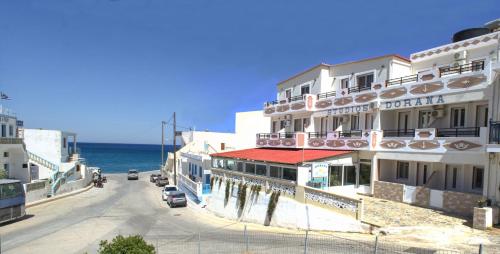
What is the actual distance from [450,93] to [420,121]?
344cm

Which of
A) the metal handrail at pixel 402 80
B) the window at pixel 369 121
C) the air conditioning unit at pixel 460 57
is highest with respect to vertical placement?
the air conditioning unit at pixel 460 57

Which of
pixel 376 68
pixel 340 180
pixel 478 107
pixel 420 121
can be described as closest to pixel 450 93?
pixel 478 107

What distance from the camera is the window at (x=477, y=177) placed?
16.7m

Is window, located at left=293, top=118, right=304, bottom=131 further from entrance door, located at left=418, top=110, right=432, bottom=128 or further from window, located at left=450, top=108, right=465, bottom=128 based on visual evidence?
window, located at left=450, top=108, right=465, bottom=128

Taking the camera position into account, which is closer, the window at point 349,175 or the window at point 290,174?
the window at point 290,174

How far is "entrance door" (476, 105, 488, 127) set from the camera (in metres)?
16.6

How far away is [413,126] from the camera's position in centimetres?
2045

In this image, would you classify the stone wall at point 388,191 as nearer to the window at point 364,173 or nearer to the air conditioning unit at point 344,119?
the window at point 364,173

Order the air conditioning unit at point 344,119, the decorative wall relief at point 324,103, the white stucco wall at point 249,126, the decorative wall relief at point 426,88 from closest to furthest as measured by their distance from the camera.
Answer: the decorative wall relief at point 426,88 < the air conditioning unit at point 344,119 < the decorative wall relief at point 324,103 < the white stucco wall at point 249,126

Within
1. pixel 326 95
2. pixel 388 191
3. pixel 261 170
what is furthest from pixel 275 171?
pixel 326 95

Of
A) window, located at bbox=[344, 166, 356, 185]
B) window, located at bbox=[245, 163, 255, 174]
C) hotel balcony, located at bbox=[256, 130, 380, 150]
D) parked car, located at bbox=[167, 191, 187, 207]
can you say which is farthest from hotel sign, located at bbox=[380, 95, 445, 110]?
parked car, located at bbox=[167, 191, 187, 207]

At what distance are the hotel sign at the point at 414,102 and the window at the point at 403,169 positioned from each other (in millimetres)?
4070

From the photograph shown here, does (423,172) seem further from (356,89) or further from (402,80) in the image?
(356,89)

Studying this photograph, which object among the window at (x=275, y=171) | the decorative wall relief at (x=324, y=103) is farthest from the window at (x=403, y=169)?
the window at (x=275, y=171)
